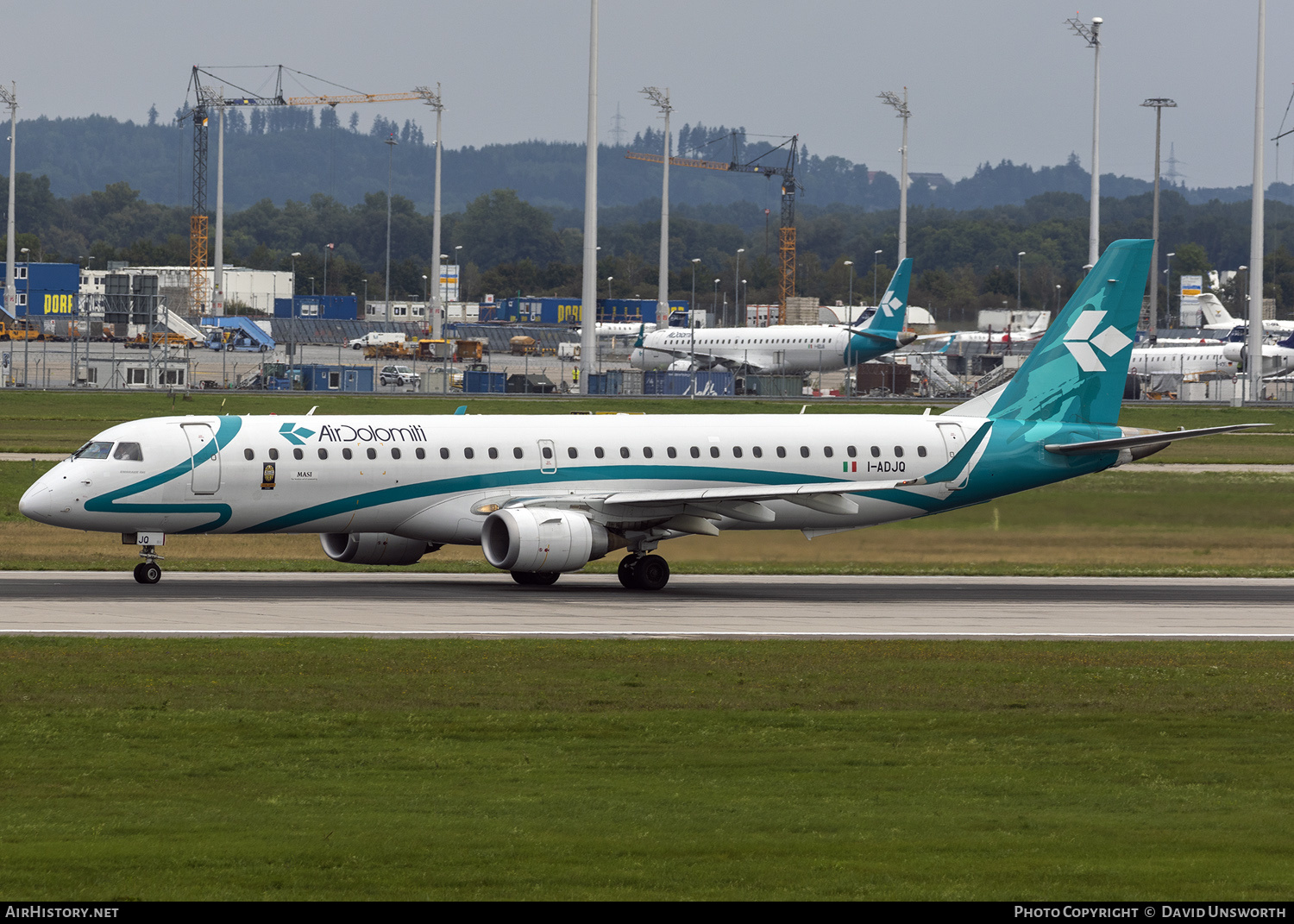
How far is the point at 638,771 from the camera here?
19172 millimetres

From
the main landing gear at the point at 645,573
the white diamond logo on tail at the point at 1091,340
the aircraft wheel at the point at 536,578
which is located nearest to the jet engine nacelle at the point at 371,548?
the aircraft wheel at the point at 536,578

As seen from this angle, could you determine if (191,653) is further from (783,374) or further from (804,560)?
(783,374)

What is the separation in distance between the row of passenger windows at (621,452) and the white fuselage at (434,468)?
0.09 ft

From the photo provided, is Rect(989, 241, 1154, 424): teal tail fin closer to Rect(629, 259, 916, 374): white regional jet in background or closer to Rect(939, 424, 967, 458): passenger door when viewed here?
Rect(939, 424, 967, 458): passenger door

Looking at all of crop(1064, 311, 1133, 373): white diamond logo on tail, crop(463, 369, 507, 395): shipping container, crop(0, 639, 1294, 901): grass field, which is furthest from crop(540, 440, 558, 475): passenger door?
crop(463, 369, 507, 395): shipping container

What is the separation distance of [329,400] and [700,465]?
6461 centimetres

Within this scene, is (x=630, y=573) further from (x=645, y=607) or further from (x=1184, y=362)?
(x=1184, y=362)

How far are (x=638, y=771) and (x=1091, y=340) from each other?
30.0 m

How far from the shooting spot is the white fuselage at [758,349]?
141 meters

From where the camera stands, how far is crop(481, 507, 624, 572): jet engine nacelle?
37781 mm

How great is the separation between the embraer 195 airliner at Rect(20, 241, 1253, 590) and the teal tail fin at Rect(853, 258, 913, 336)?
8353cm

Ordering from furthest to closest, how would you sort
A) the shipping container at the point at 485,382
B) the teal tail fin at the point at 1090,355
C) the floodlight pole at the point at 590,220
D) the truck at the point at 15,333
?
the truck at the point at 15,333
the shipping container at the point at 485,382
the floodlight pole at the point at 590,220
the teal tail fin at the point at 1090,355

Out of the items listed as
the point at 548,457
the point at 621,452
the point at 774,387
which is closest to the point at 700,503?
the point at 621,452

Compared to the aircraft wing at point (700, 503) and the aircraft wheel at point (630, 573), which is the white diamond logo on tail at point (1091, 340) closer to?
the aircraft wing at point (700, 503)
